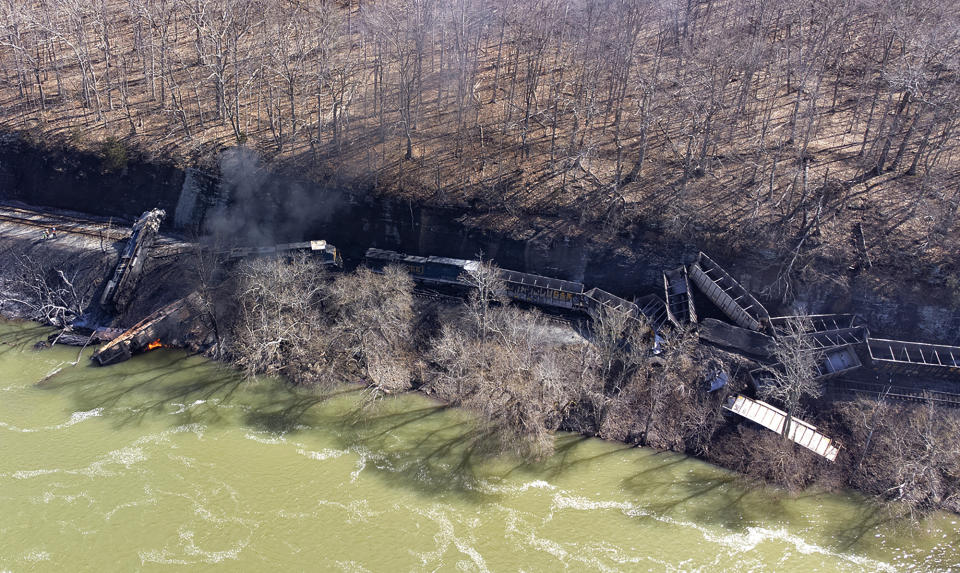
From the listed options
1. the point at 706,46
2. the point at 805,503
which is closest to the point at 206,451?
the point at 805,503

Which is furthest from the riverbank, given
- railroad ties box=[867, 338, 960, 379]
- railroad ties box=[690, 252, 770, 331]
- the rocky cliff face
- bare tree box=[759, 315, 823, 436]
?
the rocky cliff face

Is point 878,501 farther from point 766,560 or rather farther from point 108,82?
point 108,82

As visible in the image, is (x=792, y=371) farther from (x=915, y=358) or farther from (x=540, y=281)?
(x=540, y=281)

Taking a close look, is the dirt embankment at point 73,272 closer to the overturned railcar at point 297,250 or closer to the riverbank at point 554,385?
the riverbank at point 554,385

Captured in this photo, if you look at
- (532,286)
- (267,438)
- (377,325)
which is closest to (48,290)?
(267,438)

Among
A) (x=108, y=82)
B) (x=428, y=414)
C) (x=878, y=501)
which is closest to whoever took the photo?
(x=878, y=501)
